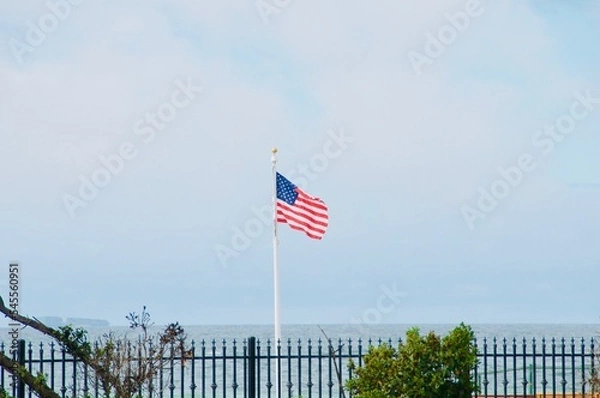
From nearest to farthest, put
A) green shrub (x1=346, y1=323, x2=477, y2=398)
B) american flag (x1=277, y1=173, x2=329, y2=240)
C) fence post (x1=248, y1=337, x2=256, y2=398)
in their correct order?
green shrub (x1=346, y1=323, x2=477, y2=398)
fence post (x1=248, y1=337, x2=256, y2=398)
american flag (x1=277, y1=173, x2=329, y2=240)

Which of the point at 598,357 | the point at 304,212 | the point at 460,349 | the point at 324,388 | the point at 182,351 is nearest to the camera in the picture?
the point at 460,349

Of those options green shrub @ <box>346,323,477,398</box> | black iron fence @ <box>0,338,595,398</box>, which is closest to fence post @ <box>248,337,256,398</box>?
black iron fence @ <box>0,338,595,398</box>

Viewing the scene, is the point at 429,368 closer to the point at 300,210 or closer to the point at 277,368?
the point at 277,368

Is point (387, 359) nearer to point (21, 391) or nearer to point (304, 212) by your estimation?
point (304, 212)

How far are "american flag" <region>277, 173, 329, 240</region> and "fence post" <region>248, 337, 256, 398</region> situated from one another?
2.41 metres

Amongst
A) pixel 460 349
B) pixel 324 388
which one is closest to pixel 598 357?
pixel 460 349

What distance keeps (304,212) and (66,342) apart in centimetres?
467

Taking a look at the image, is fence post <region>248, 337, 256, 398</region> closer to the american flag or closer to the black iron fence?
the black iron fence

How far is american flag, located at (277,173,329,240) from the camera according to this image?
18.0 m

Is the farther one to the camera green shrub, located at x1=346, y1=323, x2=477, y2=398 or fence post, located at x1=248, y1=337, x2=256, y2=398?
fence post, located at x1=248, y1=337, x2=256, y2=398

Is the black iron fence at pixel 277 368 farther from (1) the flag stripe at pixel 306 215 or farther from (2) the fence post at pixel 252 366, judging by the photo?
(1) the flag stripe at pixel 306 215

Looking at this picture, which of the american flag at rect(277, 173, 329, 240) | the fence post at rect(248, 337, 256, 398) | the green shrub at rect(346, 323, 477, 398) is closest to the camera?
the green shrub at rect(346, 323, 477, 398)

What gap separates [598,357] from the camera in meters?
16.2

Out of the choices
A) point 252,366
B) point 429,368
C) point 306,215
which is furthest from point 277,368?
point 429,368
